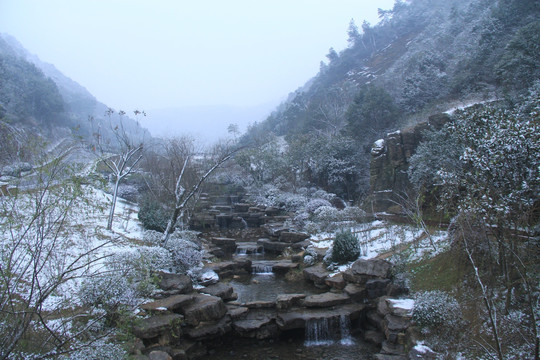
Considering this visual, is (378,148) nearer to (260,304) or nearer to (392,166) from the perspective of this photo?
(392,166)

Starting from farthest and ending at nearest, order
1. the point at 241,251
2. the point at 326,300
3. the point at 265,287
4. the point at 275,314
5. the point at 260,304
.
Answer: the point at 241,251
the point at 265,287
the point at 260,304
the point at 326,300
the point at 275,314

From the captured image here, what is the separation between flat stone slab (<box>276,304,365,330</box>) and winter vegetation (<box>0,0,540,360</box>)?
3.93ft

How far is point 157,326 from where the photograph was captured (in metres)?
6.05

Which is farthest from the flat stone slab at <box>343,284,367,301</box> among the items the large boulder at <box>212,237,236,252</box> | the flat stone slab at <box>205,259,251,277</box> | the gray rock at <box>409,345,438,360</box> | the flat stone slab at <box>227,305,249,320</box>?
the large boulder at <box>212,237,236,252</box>

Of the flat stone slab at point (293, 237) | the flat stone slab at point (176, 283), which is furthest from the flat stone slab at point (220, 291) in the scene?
the flat stone slab at point (293, 237)

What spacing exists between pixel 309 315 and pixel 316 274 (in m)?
2.31

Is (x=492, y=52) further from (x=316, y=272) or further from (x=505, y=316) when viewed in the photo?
(x=505, y=316)

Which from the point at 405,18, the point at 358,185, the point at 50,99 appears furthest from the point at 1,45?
the point at 405,18

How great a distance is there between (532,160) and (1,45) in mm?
65797

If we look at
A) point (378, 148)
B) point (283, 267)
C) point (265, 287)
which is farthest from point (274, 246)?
point (378, 148)

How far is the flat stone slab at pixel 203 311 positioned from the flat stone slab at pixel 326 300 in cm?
205

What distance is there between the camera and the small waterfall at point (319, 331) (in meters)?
7.17

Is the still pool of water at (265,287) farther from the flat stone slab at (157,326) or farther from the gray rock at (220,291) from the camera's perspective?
the flat stone slab at (157,326)

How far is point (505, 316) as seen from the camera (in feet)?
15.6
